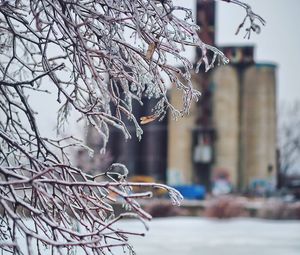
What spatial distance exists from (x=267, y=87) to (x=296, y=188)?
7.23 meters

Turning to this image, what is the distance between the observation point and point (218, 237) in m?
18.7

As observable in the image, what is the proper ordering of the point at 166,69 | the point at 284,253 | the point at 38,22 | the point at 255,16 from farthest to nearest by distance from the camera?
1. the point at 284,253
2. the point at 166,69
3. the point at 255,16
4. the point at 38,22

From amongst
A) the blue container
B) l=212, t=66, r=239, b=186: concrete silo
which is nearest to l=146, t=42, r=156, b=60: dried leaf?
the blue container

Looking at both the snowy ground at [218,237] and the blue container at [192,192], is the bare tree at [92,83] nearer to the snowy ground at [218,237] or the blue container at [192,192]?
the snowy ground at [218,237]

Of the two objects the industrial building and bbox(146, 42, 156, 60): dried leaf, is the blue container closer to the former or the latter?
the industrial building

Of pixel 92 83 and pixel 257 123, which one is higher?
pixel 257 123

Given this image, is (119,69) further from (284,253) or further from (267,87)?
(267,87)

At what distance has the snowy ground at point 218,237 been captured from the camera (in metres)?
15.0

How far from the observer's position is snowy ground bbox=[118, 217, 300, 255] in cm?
1496

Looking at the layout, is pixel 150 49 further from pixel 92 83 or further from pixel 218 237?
pixel 218 237

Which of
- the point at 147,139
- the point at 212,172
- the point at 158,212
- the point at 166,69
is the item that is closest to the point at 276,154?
the point at 212,172

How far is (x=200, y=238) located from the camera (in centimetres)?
1830

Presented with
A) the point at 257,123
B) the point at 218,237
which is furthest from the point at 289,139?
the point at 218,237

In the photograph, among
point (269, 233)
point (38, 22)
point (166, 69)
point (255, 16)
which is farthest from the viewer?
point (269, 233)
